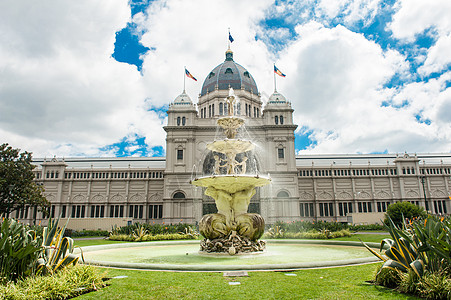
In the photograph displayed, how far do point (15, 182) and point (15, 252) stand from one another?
3502 cm

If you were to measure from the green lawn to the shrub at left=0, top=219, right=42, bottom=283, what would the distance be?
62.9 inches

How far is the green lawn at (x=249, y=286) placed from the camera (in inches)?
254

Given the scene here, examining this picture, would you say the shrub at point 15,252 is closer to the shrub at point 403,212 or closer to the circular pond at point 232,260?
the circular pond at point 232,260

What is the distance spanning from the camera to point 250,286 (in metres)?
7.11

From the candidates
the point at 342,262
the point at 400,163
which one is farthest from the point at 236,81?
the point at 342,262

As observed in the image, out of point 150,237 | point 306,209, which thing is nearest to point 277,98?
point 306,209

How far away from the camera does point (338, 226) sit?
27141 mm

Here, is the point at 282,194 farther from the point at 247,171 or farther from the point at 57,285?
the point at 57,285

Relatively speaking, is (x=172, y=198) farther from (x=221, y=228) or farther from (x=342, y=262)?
(x=342, y=262)

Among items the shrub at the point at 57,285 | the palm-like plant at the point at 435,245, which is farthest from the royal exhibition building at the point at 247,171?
the palm-like plant at the point at 435,245

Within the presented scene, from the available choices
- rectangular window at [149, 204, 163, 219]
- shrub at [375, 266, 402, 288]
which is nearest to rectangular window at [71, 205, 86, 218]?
rectangular window at [149, 204, 163, 219]

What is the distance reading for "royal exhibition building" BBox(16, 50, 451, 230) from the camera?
49719 millimetres

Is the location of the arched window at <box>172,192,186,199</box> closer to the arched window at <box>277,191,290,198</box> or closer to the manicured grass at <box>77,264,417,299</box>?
the arched window at <box>277,191,290,198</box>

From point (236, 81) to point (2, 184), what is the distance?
42.2 metres
